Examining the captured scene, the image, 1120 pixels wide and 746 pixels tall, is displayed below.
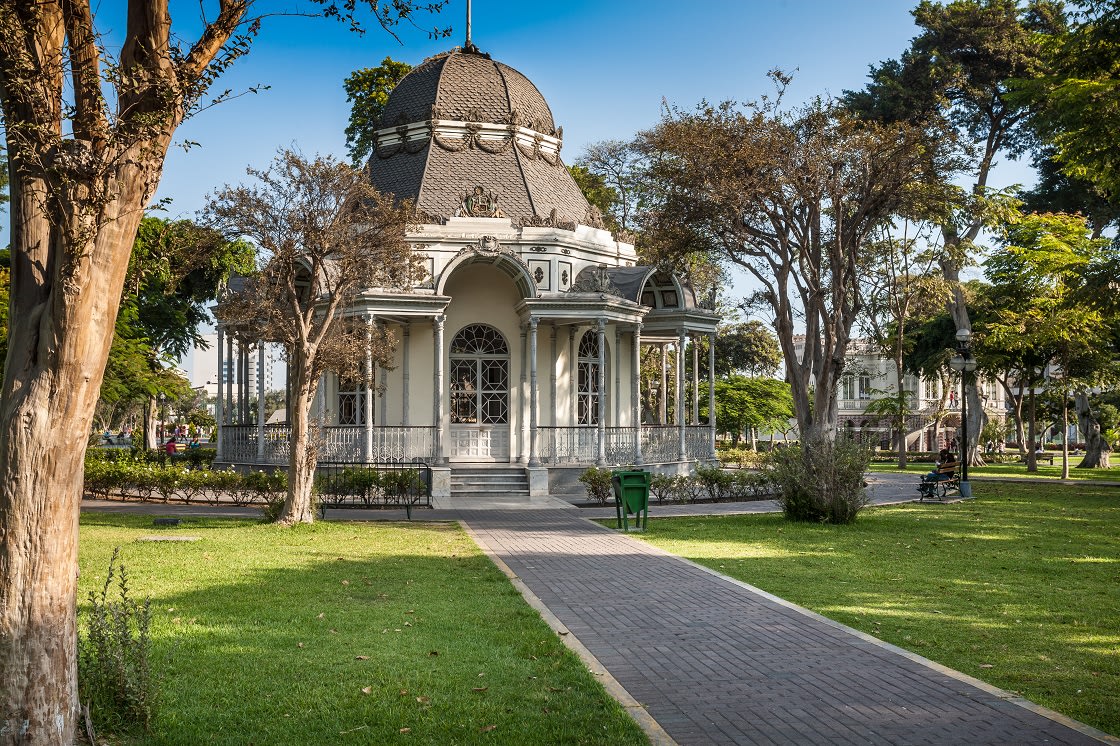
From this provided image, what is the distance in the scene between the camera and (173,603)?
31.6 feet

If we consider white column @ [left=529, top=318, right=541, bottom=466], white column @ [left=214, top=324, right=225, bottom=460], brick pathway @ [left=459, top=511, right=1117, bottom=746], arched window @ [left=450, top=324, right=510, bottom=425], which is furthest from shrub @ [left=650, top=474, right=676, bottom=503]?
white column @ [left=214, top=324, right=225, bottom=460]

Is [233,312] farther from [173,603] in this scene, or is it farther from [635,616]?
[635,616]

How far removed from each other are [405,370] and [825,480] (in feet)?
39.7

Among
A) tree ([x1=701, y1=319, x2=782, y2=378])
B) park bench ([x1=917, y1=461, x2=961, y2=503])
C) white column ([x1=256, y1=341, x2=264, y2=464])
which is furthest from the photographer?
tree ([x1=701, y1=319, x2=782, y2=378])

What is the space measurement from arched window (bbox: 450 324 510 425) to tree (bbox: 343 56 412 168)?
46.9ft

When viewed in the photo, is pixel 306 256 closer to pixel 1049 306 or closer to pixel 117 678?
pixel 117 678

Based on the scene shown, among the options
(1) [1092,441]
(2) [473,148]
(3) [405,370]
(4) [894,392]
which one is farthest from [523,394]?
(4) [894,392]

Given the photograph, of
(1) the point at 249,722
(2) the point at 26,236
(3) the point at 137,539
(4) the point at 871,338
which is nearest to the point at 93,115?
(2) the point at 26,236

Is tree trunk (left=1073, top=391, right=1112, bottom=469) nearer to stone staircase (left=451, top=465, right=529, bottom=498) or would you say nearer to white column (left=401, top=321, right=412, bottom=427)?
stone staircase (left=451, top=465, right=529, bottom=498)

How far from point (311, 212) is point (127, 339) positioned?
15.1 meters

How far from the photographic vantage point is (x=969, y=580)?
11.8 meters

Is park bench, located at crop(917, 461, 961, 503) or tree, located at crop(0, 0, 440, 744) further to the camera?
park bench, located at crop(917, 461, 961, 503)

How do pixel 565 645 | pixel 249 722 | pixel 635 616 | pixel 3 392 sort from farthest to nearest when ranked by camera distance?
pixel 635 616, pixel 565 645, pixel 249 722, pixel 3 392

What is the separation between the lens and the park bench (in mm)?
24469
